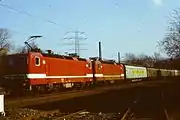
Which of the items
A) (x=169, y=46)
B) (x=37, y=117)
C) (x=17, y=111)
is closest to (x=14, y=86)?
(x=17, y=111)

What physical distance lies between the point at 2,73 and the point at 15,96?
2.25m

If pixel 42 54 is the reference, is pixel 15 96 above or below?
below

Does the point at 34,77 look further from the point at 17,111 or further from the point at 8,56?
the point at 17,111

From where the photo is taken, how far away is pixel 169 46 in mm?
56062

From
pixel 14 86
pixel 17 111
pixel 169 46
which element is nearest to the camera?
pixel 17 111

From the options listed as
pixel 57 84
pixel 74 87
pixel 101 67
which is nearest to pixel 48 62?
pixel 57 84

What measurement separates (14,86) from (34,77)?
1.60 metres

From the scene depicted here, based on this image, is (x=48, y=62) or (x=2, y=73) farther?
(x=48, y=62)

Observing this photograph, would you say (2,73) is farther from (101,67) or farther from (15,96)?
(101,67)

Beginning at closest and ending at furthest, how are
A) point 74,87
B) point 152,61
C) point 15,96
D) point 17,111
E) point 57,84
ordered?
point 17,111
point 15,96
point 57,84
point 74,87
point 152,61

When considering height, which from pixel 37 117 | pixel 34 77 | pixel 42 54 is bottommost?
pixel 37 117

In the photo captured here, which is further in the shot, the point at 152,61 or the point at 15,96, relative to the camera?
the point at 152,61

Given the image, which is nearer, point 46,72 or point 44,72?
point 44,72

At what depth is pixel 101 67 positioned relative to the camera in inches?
1785
